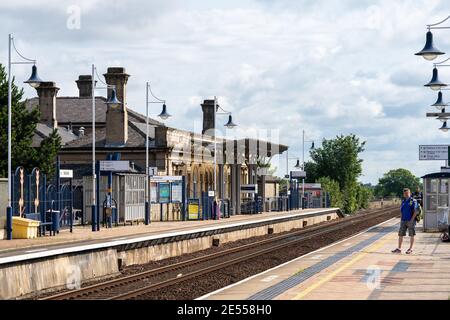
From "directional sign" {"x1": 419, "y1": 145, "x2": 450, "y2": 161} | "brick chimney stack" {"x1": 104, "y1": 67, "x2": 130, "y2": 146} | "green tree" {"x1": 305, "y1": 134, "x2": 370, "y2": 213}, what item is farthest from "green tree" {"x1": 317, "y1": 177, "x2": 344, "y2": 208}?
"directional sign" {"x1": 419, "y1": 145, "x2": 450, "y2": 161}

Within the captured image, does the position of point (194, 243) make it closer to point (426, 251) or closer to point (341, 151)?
point (426, 251)

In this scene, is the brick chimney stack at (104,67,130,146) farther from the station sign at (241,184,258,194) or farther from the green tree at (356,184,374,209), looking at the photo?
the green tree at (356,184,374,209)

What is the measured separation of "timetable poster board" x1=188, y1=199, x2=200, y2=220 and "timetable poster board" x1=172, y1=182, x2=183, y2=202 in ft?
3.32

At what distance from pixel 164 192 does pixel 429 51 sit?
26431 millimetres

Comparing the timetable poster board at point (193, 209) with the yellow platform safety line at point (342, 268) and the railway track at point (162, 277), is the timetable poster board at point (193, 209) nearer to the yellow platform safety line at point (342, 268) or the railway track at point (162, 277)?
the railway track at point (162, 277)

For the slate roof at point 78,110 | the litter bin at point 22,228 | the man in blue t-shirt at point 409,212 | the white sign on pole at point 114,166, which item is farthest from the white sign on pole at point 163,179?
the slate roof at point 78,110

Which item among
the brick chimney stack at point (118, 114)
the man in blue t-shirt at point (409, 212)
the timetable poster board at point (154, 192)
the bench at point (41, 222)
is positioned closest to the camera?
the man in blue t-shirt at point (409, 212)

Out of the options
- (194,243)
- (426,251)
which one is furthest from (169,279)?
(194,243)

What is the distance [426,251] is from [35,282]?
473 inches

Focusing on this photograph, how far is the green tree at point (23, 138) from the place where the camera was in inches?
2271

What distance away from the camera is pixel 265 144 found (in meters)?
80.7

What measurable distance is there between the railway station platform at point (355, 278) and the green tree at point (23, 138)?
106 feet

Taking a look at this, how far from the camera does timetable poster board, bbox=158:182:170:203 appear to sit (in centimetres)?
4862

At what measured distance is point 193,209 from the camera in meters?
50.8
